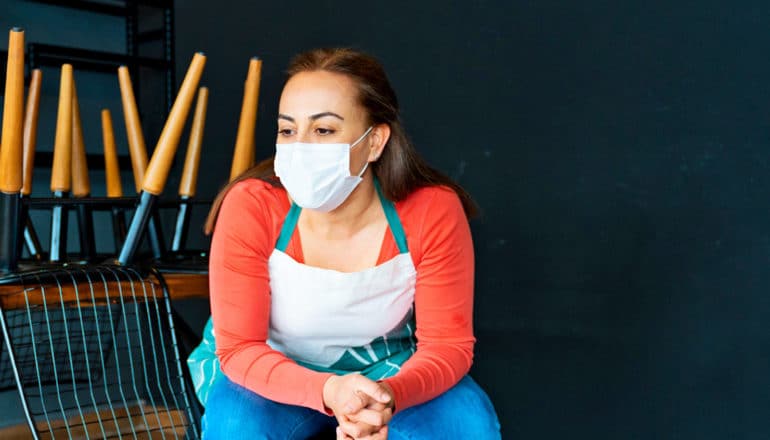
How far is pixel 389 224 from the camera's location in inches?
60.6

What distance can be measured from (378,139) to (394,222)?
15cm

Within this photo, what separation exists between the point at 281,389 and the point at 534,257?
96 cm

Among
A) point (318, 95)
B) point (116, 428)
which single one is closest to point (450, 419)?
point (318, 95)

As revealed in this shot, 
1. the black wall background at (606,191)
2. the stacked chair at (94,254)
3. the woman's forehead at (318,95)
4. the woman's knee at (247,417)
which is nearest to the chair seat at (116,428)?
the stacked chair at (94,254)

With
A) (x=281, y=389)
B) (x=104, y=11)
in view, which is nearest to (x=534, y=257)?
(x=281, y=389)

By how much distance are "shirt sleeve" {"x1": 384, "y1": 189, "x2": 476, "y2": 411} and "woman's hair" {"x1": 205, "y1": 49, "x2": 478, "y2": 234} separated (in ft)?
0.20

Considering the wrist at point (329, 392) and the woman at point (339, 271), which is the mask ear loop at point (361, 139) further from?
the wrist at point (329, 392)

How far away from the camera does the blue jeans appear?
1.37 metres

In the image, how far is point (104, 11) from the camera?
8.18ft

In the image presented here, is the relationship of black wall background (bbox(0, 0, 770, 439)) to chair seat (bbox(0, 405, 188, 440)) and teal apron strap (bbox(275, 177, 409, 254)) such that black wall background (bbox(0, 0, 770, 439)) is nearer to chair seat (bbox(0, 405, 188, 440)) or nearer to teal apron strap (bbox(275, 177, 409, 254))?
teal apron strap (bbox(275, 177, 409, 254))

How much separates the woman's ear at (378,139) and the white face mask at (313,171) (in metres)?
0.05

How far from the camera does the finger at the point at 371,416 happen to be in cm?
124

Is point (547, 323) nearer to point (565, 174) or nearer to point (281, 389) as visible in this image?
point (565, 174)

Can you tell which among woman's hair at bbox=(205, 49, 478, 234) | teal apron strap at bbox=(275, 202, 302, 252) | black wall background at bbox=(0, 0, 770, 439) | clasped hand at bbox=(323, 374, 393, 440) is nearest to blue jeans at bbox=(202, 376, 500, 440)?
clasped hand at bbox=(323, 374, 393, 440)
